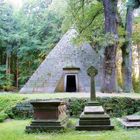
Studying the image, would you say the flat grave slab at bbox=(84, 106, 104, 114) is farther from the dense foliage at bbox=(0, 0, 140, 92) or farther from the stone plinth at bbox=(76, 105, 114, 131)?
the dense foliage at bbox=(0, 0, 140, 92)

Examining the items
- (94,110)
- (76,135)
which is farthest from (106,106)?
(76,135)

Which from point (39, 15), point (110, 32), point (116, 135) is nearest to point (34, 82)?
point (110, 32)

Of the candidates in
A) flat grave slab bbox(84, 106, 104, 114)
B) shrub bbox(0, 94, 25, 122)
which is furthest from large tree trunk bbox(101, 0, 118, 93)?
flat grave slab bbox(84, 106, 104, 114)

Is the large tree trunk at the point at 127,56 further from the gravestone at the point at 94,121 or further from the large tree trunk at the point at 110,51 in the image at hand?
the gravestone at the point at 94,121

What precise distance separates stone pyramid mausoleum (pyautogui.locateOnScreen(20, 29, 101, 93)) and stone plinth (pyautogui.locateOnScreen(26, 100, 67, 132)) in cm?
A: 1064

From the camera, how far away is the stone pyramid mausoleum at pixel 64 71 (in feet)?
71.1

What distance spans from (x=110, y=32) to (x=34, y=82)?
6.46 m

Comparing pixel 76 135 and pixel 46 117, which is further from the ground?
pixel 46 117

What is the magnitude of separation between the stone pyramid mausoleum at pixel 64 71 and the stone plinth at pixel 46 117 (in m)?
10.6

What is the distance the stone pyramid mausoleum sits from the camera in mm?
21656

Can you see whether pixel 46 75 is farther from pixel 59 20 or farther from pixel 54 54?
pixel 59 20

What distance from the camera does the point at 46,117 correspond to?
1063cm

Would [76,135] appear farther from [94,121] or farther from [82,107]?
[82,107]

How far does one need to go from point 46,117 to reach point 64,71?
11.5m
